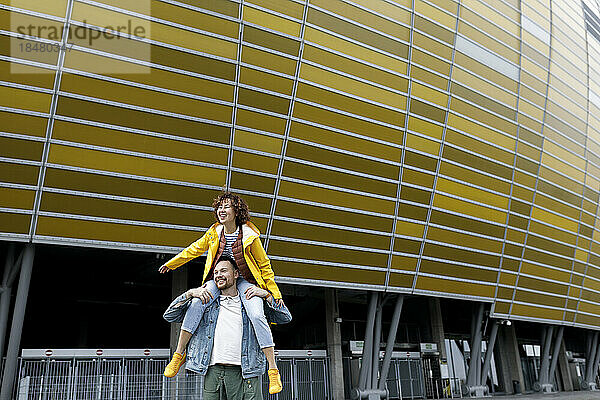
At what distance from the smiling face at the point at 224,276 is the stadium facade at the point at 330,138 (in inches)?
489

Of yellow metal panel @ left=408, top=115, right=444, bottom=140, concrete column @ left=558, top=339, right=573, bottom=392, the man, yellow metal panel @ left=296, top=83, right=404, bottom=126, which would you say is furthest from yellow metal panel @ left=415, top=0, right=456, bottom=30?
concrete column @ left=558, top=339, right=573, bottom=392

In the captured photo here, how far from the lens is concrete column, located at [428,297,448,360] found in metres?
28.8

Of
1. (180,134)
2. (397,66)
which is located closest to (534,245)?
(397,66)

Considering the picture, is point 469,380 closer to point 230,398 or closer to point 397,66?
point 397,66

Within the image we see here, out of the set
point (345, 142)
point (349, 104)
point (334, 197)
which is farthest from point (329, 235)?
point (349, 104)

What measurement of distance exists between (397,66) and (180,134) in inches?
354

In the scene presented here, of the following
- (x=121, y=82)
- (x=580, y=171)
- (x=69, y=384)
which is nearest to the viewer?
(x=121, y=82)

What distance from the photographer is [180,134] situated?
1576 centimetres

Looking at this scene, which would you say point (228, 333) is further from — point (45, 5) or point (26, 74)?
point (45, 5)

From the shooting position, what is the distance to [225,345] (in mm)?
3594

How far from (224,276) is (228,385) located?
0.77 meters

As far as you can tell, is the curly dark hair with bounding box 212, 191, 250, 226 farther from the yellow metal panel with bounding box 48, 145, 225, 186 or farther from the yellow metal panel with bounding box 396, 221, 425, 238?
the yellow metal panel with bounding box 396, 221, 425, 238

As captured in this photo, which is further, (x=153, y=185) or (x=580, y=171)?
(x=580, y=171)

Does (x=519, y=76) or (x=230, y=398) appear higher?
(x=519, y=76)
